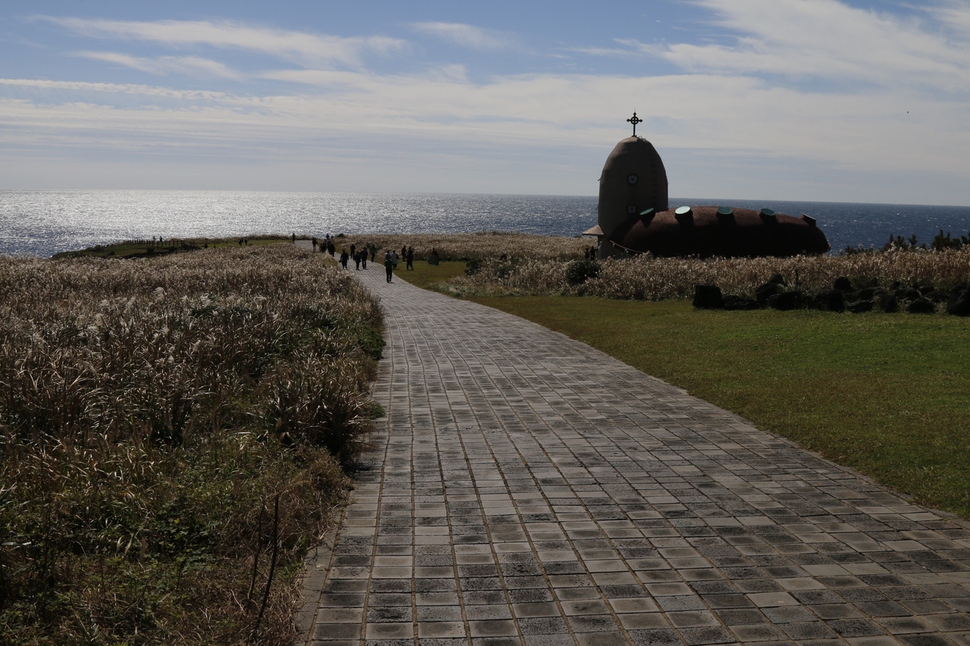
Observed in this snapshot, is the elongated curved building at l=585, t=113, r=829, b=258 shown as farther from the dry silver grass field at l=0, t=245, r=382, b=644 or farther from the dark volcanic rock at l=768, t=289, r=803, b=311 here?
the dry silver grass field at l=0, t=245, r=382, b=644

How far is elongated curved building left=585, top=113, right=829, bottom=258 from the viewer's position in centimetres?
3381

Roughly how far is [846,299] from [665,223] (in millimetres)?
15283

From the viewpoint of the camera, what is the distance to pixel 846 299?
20109mm

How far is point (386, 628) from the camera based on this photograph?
4199 millimetres

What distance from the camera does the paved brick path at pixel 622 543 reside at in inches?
167

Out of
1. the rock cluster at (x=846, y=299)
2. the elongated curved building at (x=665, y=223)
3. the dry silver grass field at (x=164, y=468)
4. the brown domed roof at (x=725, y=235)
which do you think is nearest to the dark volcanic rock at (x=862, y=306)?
the rock cluster at (x=846, y=299)

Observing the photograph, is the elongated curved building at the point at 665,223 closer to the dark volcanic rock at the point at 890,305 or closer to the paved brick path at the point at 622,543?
the dark volcanic rock at the point at 890,305

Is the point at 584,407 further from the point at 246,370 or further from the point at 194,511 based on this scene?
the point at 194,511

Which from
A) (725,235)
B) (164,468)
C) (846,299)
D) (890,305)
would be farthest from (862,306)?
(164,468)

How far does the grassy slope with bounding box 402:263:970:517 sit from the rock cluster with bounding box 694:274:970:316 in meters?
0.68

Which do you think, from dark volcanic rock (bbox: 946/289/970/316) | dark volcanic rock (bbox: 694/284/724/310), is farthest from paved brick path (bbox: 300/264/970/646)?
dark volcanic rock (bbox: 694/284/724/310)

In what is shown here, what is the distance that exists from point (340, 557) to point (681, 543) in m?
2.34

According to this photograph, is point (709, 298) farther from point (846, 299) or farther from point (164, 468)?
point (164, 468)

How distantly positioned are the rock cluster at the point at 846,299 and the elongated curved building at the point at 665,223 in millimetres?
11588
